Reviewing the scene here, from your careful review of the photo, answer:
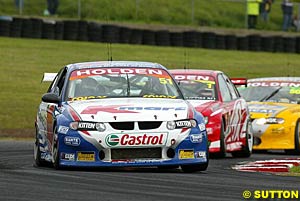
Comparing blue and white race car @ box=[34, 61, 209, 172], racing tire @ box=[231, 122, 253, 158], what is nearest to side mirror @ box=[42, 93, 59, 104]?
blue and white race car @ box=[34, 61, 209, 172]

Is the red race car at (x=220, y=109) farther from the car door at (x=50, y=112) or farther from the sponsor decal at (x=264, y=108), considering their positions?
the car door at (x=50, y=112)

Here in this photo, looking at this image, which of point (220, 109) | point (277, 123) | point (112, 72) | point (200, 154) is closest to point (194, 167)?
point (200, 154)

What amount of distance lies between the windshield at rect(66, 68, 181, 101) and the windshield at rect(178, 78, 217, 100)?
341 cm

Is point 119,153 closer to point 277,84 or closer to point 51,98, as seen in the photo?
point 51,98

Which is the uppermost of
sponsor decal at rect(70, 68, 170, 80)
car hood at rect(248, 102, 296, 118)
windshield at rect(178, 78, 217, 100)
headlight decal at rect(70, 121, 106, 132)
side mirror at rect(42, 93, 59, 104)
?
sponsor decal at rect(70, 68, 170, 80)

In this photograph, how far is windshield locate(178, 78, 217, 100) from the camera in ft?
54.6

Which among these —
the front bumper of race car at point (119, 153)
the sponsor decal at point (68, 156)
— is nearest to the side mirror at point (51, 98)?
the front bumper of race car at point (119, 153)

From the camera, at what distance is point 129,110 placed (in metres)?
11.9

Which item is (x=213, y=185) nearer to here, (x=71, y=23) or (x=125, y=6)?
(x=71, y=23)

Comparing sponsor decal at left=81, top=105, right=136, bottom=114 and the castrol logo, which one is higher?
sponsor decal at left=81, top=105, right=136, bottom=114

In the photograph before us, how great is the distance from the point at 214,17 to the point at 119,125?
101 ft

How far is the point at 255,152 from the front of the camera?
62.1 feet

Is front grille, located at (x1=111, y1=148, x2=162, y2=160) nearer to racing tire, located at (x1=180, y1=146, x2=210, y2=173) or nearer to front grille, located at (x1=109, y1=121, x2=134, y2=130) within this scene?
front grille, located at (x1=109, y1=121, x2=134, y2=130)

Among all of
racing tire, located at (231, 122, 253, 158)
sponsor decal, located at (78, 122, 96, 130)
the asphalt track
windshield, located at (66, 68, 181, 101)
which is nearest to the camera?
the asphalt track
